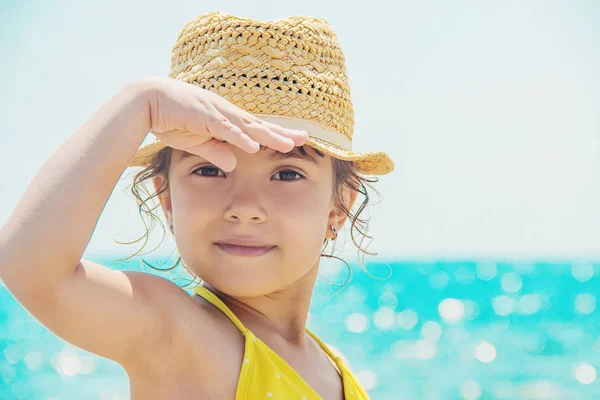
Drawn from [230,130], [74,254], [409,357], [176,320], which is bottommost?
[409,357]

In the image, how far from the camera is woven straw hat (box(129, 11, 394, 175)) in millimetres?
2148

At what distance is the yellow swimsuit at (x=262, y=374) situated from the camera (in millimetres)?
1937

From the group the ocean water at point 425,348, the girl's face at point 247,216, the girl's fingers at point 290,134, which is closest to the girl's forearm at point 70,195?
the girl's fingers at point 290,134

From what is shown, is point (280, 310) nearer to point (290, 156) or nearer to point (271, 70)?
point (290, 156)

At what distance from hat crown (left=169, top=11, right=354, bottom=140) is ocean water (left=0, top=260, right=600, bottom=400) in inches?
39.2

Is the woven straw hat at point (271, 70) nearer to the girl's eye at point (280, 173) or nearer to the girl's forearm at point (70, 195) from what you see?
the girl's eye at point (280, 173)

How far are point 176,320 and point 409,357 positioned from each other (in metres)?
10.4

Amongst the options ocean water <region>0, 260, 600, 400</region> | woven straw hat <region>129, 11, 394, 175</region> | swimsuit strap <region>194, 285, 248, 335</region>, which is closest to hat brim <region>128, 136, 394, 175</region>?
woven straw hat <region>129, 11, 394, 175</region>

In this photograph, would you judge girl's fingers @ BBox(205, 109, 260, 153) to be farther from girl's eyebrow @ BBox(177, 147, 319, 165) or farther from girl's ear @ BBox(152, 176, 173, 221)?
girl's ear @ BBox(152, 176, 173, 221)

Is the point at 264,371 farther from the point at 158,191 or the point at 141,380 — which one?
the point at 158,191

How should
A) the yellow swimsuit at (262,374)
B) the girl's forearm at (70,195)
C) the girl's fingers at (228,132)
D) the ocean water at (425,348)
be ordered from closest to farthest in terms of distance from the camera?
the girl's forearm at (70,195) → the girl's fingers at (228,132) → the yellow swimsuit at (262,374) → the ocean water at (425,348)

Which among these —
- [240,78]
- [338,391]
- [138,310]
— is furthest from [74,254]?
[338,391]

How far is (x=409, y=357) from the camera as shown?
1177 cm

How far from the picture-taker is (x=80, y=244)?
156cm
